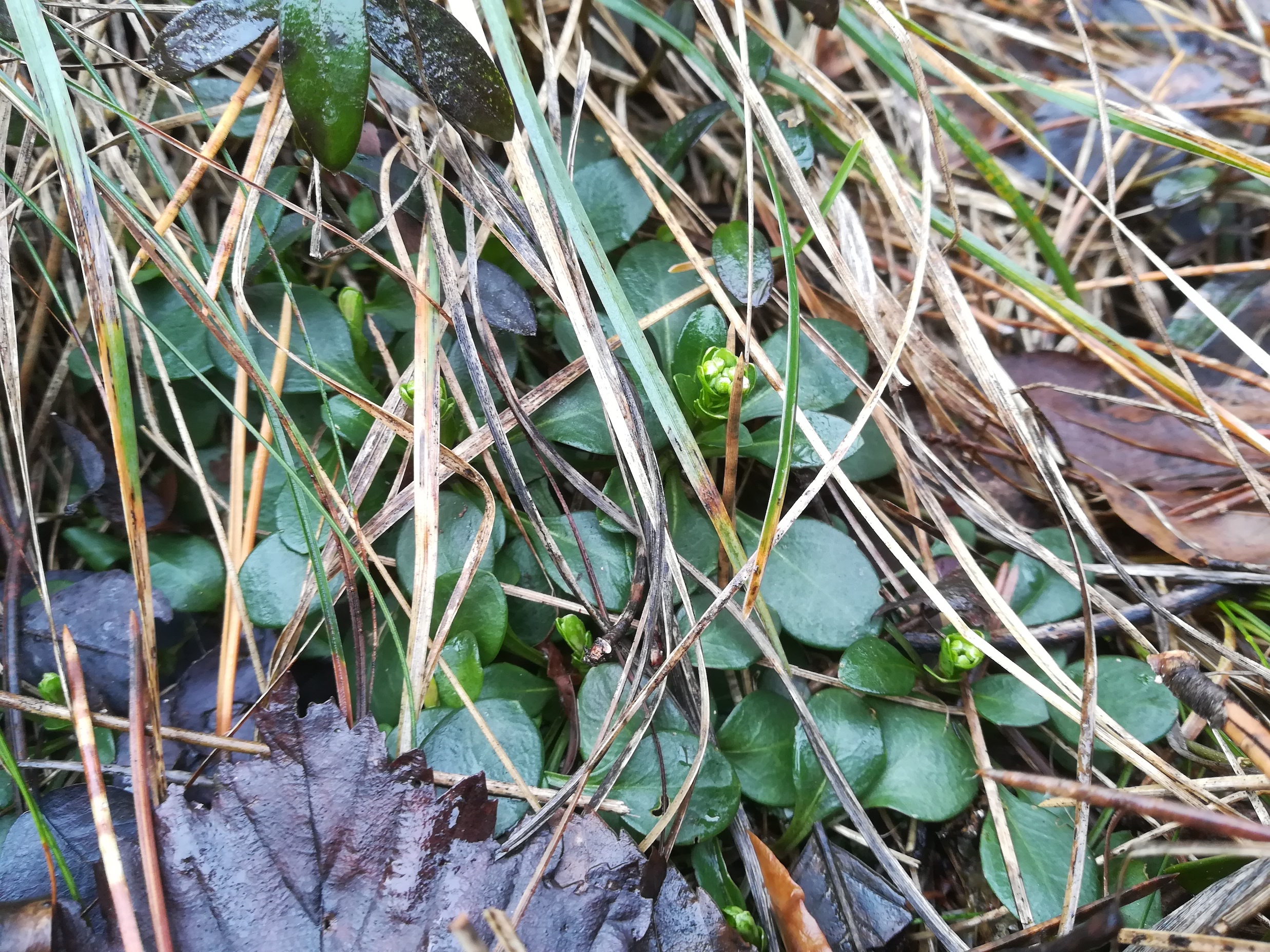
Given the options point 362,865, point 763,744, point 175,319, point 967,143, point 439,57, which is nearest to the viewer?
point 362,865

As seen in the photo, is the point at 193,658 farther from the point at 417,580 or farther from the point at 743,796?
the point at 743,796

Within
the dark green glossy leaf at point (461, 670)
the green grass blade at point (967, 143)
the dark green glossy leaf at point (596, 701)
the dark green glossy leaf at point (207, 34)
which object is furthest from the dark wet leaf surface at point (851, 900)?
the dark green glossy leaf at point (207, 34)

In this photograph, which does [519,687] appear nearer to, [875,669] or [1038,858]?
[875,669]

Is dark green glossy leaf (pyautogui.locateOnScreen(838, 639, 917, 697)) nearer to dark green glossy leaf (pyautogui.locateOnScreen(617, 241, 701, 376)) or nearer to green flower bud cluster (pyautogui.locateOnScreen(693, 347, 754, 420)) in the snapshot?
green flower bud cluster (pyautogui.locateOnScreen(693, 347, 754, 420))

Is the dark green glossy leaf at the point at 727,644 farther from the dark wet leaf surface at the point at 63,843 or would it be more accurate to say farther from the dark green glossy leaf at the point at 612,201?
the dark wet leaf surface at the point at 63,843

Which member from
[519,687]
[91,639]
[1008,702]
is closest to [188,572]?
[91,639]

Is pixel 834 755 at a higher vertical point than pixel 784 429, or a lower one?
lower

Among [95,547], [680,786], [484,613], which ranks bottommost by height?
[680,786]
